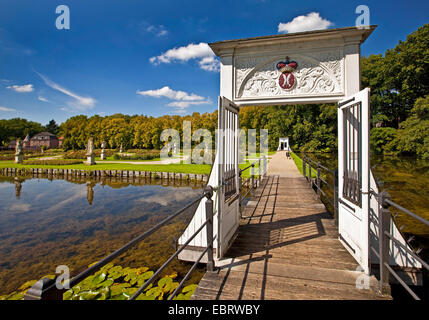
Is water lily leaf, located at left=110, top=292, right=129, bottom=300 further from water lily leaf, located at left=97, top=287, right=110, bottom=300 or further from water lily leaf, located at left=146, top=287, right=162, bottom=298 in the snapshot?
water lily leaf, located at left=146, top=287, right=162, bottom=298

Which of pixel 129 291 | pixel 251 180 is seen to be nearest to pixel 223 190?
pixel 129 291

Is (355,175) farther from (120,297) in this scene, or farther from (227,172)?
(120,297)

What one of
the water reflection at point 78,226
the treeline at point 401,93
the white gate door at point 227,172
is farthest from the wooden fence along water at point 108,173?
the treeline at point 401,93

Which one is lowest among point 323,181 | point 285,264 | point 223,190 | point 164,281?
point 164,281

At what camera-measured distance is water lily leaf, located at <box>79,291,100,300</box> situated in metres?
3.20

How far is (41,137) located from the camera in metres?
66.4

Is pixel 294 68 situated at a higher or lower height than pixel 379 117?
lower

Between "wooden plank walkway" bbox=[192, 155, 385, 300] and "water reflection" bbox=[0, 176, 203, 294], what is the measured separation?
1614 millimetres

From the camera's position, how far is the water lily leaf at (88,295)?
3.20m

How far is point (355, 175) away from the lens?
11.1 feet

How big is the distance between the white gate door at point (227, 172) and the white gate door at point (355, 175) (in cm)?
171

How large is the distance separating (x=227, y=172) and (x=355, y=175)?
6.31ft

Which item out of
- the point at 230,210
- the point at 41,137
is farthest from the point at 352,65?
the point at 41,137
